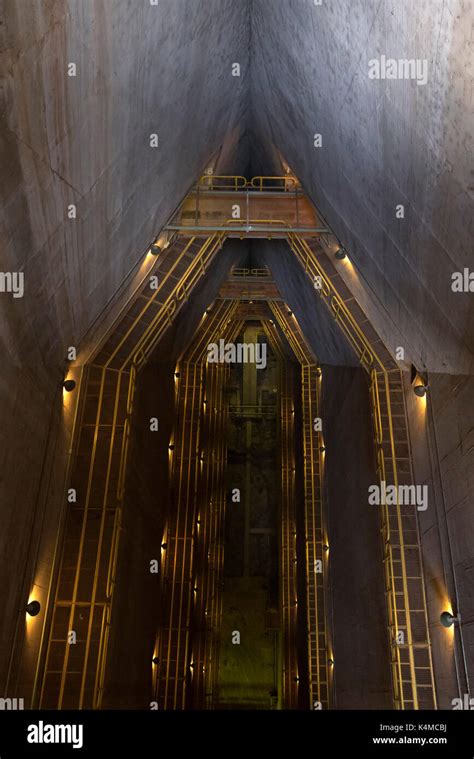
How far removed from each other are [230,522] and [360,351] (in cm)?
1642

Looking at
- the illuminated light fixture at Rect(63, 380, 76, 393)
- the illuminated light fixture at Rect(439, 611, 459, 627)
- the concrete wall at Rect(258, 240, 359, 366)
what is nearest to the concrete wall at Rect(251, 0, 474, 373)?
the concrete wall at Rect(258, 240, 359, 366)

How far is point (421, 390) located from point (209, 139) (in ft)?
25.1

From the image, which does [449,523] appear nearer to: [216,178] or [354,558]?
[354,558]

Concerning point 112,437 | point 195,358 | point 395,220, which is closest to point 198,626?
point 195,358

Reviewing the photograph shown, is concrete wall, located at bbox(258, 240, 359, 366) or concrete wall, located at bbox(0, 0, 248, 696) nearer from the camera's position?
concrete wall, located at bbox(0, 0, 248, 696)

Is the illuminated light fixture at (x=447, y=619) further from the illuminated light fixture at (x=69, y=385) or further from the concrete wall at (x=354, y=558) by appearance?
the illuminated light fixture at (x=69, y=385)

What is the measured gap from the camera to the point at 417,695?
1095 centimetres

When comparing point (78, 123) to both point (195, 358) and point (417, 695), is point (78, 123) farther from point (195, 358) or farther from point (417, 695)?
point (195, 358)

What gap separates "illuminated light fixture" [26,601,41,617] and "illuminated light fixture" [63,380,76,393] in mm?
4084

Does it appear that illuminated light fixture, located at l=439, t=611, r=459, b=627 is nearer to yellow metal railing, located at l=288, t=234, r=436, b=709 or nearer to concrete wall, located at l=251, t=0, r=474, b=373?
yellow metal railing, located at l=288, t=234, r=436, b=709

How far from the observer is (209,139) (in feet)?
47.4

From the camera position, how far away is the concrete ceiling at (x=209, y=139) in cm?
662

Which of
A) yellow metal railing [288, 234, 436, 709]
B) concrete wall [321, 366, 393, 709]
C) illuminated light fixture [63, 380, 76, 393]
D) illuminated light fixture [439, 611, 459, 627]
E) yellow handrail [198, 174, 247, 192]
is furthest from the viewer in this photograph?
yellow handrail [198, 174, 247, 192]

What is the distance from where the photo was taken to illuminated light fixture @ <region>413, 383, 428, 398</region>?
11.8 metres
